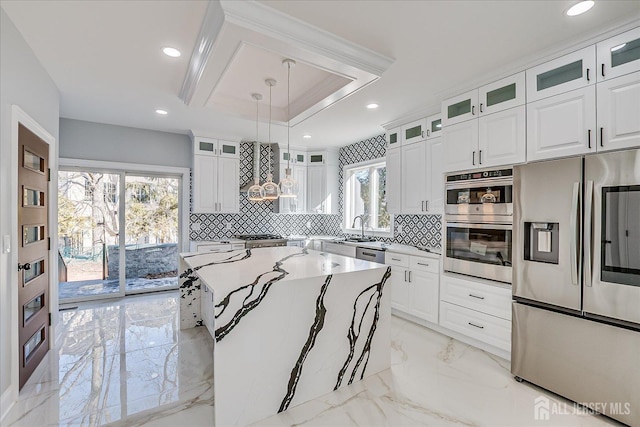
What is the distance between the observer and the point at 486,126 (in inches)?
113

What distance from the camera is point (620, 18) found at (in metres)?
2.00

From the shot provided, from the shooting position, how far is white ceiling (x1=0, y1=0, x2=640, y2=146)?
76.0 inches

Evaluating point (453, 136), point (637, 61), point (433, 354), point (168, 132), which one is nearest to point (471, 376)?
point (433, 354)

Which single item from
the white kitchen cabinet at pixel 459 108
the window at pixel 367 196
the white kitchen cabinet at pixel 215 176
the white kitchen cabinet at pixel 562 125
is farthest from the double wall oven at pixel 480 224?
the white kitchen cabinet at pixel 215 176

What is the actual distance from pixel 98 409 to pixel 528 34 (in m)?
4.03

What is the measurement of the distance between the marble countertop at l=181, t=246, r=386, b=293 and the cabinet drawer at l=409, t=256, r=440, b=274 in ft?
3.48

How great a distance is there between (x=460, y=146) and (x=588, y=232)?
1390 mm

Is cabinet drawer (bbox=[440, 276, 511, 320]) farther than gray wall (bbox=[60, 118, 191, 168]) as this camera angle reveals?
No

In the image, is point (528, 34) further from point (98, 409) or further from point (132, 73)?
point (98, 409)

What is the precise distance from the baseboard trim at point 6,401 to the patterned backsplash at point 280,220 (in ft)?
10.2

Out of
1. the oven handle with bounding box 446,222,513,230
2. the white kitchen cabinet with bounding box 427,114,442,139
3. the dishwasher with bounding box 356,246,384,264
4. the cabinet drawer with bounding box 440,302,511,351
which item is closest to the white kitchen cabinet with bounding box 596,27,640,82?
the oven handle with bounding box 446,222,513,230

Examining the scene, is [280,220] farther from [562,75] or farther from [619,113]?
[619,113]

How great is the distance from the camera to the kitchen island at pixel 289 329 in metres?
1.87

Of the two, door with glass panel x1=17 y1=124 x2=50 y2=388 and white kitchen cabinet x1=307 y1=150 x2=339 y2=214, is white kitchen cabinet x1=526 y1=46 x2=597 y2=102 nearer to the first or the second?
white kitchen cabinet x1=307 y1=150 x2=339 y2=214
